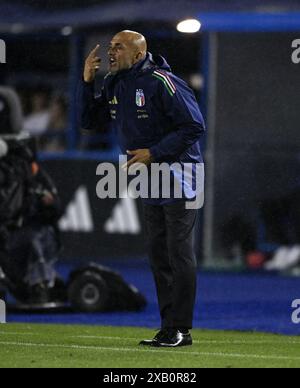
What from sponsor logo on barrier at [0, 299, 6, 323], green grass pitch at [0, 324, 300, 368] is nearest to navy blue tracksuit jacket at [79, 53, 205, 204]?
green grass pitch at [0, 324, 300, 368]

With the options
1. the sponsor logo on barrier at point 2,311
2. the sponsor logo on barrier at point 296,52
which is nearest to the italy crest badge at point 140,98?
the sponsor logo on barrier at point 2,311

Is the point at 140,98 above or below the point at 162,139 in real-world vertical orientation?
above

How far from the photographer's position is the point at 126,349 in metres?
9.34

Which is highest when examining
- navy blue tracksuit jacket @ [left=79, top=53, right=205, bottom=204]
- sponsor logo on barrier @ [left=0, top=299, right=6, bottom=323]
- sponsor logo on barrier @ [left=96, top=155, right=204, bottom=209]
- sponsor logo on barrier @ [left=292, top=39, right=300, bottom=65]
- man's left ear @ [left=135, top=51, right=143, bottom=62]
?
sponsor logo on barrier @ [left=292, top=39, right=300, bottom=65]

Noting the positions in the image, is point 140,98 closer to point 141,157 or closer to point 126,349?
point 141,157

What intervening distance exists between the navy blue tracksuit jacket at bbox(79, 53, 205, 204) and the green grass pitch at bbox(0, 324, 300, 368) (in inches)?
41.9

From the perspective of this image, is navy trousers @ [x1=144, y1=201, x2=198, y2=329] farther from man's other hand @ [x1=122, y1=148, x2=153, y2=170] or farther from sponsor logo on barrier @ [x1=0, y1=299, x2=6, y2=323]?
sponsor logo on barrier @ [x1=0, y1=299, x2=6, y2=323]

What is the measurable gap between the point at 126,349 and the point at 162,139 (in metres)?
1.40

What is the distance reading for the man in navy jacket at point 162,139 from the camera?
930 centimetres

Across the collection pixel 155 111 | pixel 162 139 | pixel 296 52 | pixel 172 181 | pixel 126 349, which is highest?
pixel 296 52

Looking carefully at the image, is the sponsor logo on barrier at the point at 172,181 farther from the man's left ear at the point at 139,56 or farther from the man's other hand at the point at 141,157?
the man's left ear at the point at 139,56

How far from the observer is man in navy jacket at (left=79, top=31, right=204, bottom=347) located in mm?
9305

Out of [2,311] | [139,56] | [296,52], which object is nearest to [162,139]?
[139,56]

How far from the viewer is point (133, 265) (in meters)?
17.6
